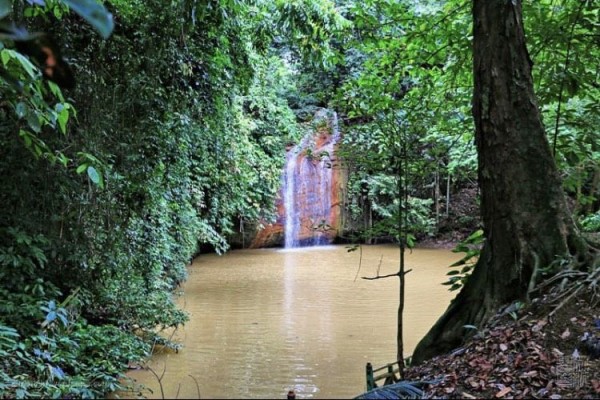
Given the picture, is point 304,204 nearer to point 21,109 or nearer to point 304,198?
point 304,198

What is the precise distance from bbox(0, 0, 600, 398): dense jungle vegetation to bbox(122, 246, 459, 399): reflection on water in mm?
668

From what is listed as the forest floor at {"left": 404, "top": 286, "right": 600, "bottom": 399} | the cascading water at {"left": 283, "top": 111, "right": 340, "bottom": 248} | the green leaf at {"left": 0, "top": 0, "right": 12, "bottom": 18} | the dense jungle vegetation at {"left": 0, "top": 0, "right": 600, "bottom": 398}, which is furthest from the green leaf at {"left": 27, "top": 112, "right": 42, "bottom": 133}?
the cascading water at {"left": 283, "top": 111, "right": 340, "bottom": 248}

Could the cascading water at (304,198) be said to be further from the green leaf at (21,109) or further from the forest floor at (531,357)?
the green leaf at (21,109)

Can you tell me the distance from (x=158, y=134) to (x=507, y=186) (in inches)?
147

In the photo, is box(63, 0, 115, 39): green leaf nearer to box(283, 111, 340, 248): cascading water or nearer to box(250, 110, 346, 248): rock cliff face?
box(250, 110, 346, 248): rock cliff face

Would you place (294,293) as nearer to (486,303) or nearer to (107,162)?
(107,162)

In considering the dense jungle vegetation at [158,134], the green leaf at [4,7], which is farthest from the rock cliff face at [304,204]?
the green leaf at [4,7]

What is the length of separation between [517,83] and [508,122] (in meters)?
0.24

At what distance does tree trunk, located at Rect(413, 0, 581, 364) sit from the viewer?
286cm

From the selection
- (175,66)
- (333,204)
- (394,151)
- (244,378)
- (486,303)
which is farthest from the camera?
(333,204)

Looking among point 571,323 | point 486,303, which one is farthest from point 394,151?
point 571,323

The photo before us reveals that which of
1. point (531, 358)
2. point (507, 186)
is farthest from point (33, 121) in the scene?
point (507, 186)

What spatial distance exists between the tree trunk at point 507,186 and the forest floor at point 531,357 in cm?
26

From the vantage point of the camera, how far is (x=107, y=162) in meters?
4.86
